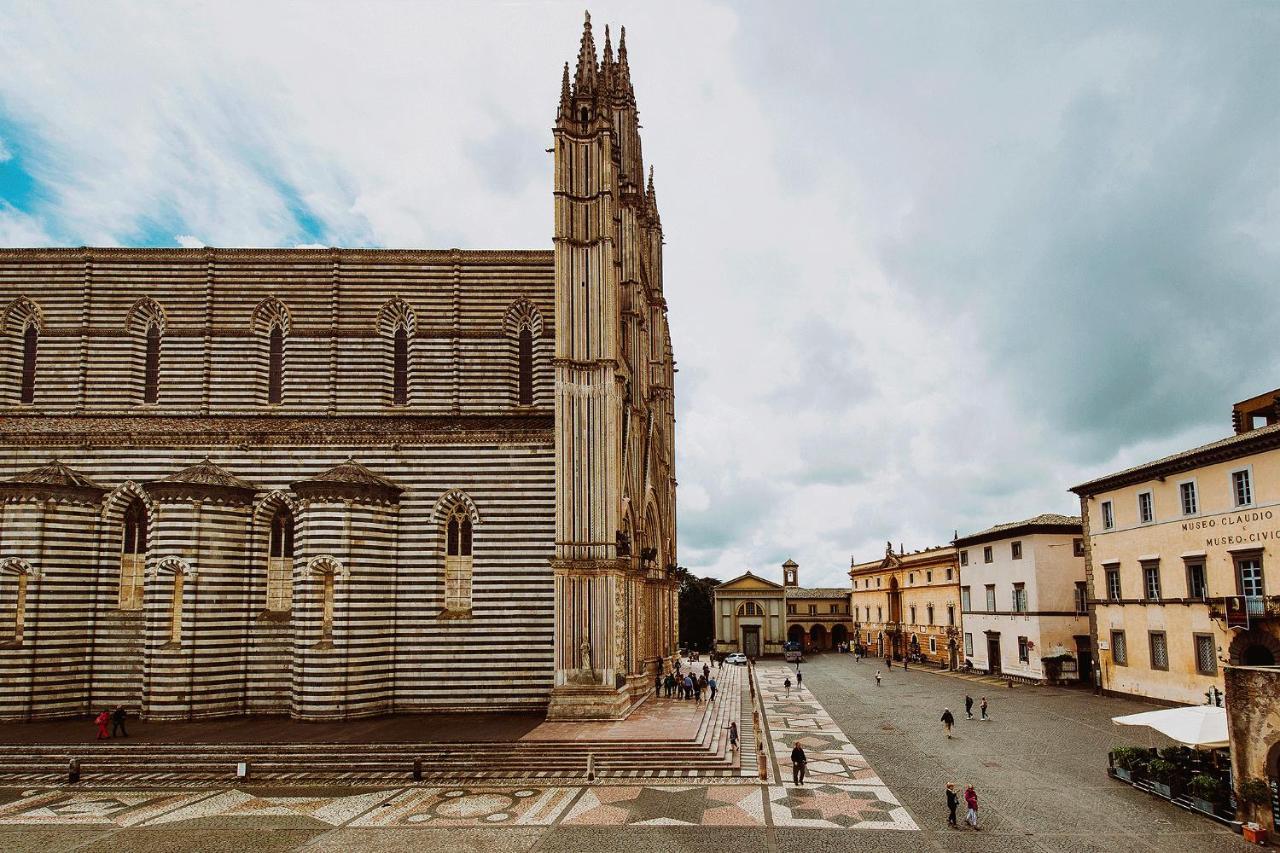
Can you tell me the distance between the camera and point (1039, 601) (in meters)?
41.2

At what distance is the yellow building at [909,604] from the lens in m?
55.1

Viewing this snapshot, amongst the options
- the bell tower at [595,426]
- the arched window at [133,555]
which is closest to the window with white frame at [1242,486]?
the bell tower at [595,426]

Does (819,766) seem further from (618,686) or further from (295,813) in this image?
(295,813)

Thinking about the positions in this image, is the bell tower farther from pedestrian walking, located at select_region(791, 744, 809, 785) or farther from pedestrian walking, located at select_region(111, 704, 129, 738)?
pedestrian walking, located at select_region(111, 704, 129, 738)

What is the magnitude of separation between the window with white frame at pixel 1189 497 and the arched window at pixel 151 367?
36.0 m

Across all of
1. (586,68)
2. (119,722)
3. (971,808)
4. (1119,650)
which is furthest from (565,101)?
(1119,650)

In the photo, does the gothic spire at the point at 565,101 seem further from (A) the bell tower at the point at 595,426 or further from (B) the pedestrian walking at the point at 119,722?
(B) the pedestrian walking at the point at 119,722

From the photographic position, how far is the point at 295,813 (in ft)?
55.1

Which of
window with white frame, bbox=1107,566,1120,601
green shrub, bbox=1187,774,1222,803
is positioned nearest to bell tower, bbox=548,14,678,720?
green shrub, bbox=1187,774,1222,803

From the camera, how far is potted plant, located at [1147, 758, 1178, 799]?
1714cm

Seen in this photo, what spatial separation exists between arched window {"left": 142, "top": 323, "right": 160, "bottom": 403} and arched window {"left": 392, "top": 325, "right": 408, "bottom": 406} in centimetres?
786

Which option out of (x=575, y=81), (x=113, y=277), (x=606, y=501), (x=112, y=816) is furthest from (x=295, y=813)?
(x=575, y=81)

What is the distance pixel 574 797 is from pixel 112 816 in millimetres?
9251

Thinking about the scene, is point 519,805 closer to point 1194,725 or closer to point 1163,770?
point 1163,770
